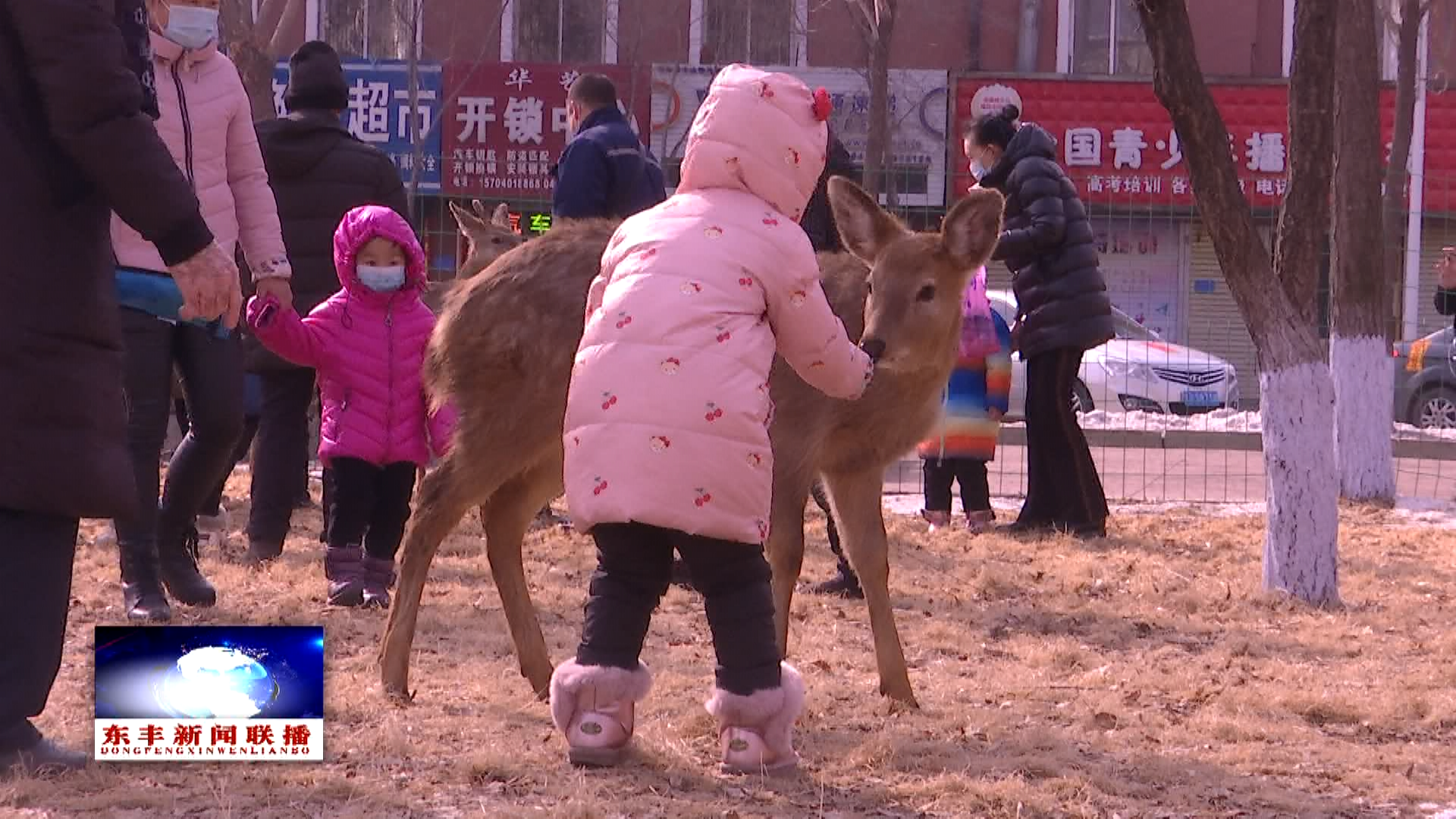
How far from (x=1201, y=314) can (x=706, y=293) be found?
43.3ft

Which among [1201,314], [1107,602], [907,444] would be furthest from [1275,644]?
[1201,314]

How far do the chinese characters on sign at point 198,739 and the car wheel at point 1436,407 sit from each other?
15.9 m

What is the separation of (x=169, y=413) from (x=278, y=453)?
1.57m

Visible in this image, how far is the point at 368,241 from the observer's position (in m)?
7.20

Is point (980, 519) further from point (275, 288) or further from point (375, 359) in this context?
point (275, 288)

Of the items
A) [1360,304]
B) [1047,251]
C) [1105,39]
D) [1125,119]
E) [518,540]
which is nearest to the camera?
[518,540]

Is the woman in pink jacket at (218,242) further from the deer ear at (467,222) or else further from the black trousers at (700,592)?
the black trousers at (700,592)

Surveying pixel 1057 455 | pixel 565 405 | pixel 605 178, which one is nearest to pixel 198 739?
pixel 565 405

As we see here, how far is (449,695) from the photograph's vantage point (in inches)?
223

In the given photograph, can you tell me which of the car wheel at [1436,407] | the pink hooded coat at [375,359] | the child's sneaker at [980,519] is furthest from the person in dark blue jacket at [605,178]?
the car wheel at [1436,407]

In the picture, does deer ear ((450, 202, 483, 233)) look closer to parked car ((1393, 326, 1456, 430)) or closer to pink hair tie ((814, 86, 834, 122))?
pink hair tie ((814, 86, 834, 122))

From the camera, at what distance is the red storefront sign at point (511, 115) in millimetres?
27766

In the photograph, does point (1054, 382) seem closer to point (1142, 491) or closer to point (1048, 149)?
point (1048, 149)
